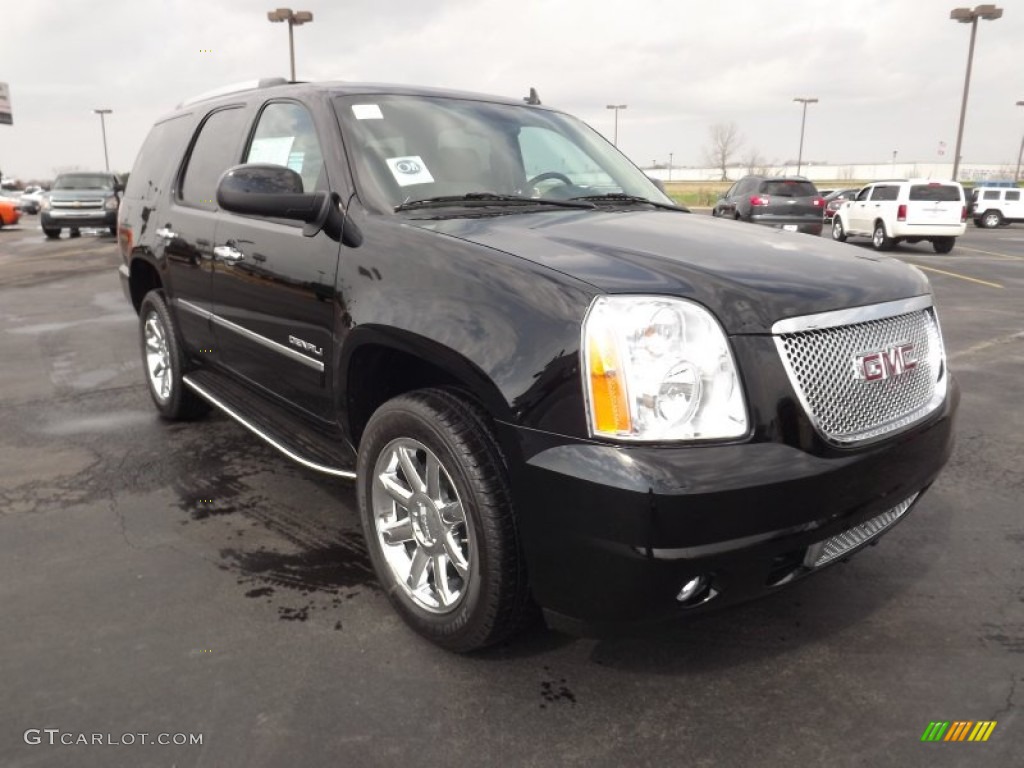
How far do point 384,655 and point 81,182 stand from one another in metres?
24.1

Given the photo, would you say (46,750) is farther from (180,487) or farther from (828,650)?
(828,650)

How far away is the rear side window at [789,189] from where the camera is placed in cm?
1897

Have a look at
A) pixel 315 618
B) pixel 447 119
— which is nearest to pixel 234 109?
pixel 447 119

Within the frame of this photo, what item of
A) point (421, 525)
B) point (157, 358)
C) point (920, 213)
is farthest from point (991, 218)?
point (421, 525)

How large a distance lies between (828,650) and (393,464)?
1538mm

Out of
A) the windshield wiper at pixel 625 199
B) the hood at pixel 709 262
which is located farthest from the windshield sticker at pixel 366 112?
the windshield wiper at pixel 625 199

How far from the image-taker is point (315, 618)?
9.07 feet

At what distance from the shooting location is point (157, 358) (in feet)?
16.7

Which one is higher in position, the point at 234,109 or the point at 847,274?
the point at 234,109

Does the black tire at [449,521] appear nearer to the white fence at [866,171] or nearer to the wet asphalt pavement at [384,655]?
the wet asphalt pavement at [384,655]

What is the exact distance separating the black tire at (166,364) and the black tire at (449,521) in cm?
237

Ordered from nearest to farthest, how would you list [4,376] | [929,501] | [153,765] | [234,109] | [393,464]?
[153,765] < [393,464] < [929,501] < [234,109] < [4,376]

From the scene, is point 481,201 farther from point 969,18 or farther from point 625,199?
point 969,18

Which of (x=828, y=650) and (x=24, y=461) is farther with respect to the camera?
(x=24, y=461)
